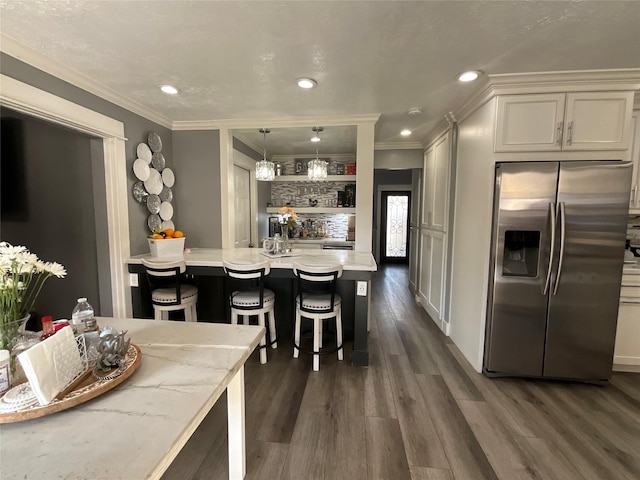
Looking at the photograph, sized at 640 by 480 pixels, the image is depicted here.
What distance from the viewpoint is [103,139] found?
8.48ft

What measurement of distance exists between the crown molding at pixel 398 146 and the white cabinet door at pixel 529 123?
2.17 m

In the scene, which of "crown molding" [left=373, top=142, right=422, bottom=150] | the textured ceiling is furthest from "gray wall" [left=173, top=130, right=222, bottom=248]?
"crown molding" [left=373, top=142, right=422, bottom=150]

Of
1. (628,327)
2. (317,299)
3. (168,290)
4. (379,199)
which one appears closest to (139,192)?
(168,290)

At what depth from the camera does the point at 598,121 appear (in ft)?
7.25

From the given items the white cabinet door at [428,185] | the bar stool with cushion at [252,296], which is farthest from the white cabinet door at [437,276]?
the bar stool with cushion at [252,296]

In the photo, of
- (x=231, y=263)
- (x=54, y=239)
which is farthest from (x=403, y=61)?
(x=54, y=239)

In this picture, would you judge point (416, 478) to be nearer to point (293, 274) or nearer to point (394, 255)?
point (293, 274)

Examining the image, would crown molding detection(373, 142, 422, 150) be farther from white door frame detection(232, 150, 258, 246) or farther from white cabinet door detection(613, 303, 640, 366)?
white cabinet door detection(613, 303, 640, 366)

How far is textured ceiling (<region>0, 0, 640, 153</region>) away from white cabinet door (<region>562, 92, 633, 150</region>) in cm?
24

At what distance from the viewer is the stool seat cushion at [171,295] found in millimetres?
2676

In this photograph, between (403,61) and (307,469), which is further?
(403,61)

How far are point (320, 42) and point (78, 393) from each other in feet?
6.67

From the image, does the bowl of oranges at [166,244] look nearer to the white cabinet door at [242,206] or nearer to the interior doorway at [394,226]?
the white cabinet door at [242,206]

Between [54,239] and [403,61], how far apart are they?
347cm
